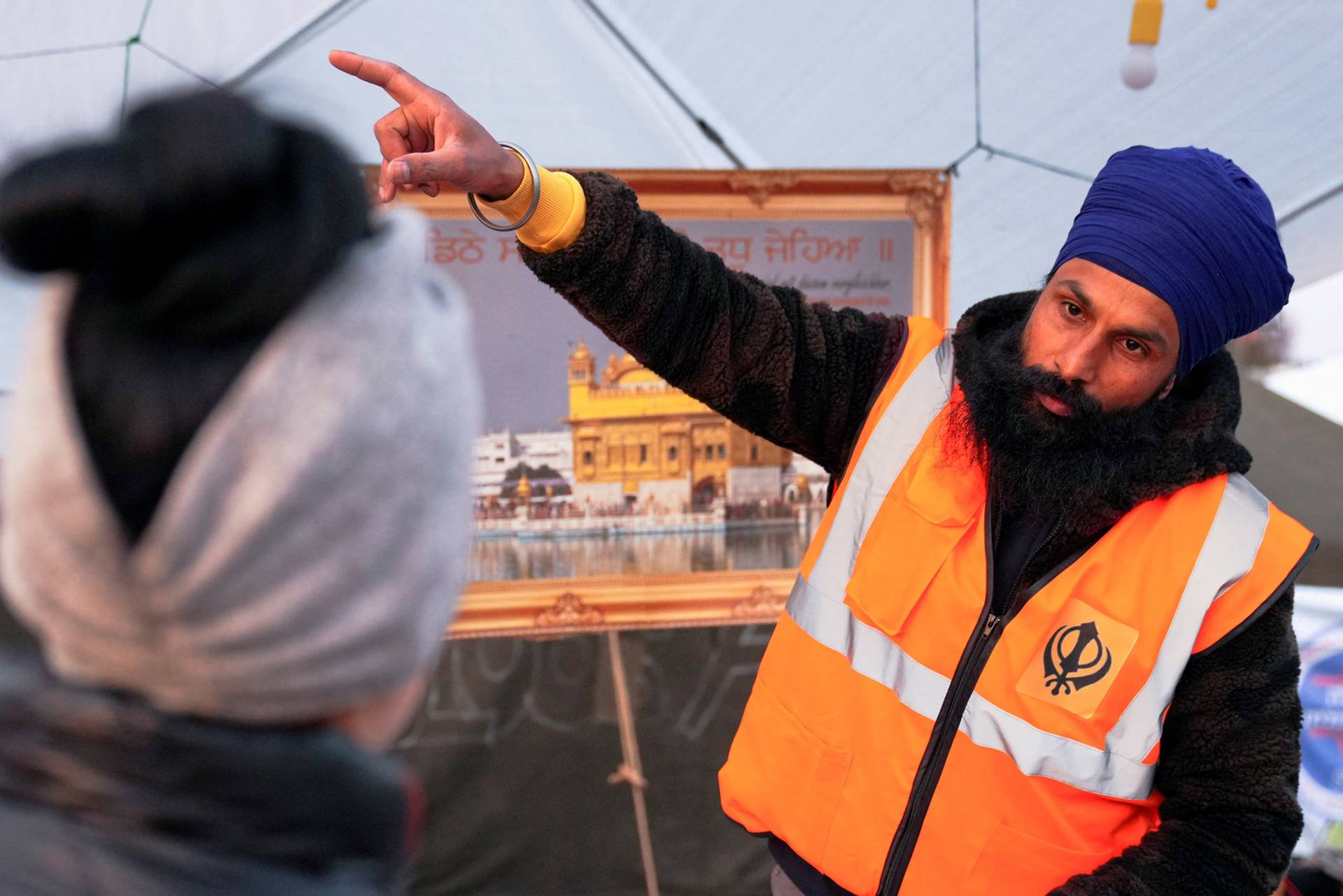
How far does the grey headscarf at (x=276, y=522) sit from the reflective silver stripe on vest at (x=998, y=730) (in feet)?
3.06

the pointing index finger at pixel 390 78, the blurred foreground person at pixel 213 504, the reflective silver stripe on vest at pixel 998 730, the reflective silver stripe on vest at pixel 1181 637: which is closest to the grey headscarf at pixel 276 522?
the blurred foreground person at pixel 213 504

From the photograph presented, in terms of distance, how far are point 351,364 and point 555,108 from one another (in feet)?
5.96

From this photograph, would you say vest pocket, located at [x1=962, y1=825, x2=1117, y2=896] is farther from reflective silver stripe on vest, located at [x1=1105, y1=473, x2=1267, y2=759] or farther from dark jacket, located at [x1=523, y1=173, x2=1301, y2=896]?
reflective silver stripe on vest, located at [x1=1105, y1=473, x2=1267, y2=759]

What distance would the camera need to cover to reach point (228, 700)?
1.62 feet

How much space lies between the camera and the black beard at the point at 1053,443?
133cm

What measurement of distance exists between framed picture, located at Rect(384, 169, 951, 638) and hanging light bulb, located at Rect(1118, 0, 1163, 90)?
435mm

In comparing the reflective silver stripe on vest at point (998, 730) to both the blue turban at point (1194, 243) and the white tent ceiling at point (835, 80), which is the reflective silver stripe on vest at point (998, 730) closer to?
the blue turban at point (1194, 243)

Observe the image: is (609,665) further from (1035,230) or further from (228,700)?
(228,700)

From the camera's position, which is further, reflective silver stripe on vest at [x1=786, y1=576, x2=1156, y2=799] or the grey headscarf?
reflective silver stripe on vest at [x1=786, y1=576, x2=1156, y2=799]

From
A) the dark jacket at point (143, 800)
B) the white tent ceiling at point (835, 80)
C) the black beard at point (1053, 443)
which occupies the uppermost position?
the white tent ceiling at point (835, 80)

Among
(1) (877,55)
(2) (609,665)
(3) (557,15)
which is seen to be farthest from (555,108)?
(2) (609,665)

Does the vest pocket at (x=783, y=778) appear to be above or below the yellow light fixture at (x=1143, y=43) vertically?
below

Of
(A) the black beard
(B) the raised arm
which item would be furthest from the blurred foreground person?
(A) the black beard

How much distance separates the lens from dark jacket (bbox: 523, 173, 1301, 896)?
1.24 m
